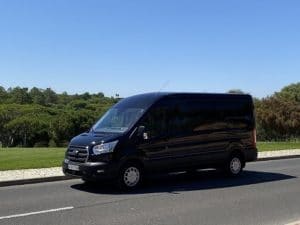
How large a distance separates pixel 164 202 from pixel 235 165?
5.13 meters

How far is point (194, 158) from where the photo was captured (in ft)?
49.4

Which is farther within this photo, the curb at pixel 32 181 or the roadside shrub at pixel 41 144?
the roadside shrub at pixel 41 144

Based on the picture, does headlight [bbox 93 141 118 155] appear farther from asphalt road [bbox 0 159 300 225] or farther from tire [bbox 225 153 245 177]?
tire [bbox 225 153 245 177]

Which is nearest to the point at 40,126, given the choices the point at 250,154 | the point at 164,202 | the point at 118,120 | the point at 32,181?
the point at 250,154

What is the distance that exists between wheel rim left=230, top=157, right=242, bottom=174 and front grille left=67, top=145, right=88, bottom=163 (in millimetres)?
4911

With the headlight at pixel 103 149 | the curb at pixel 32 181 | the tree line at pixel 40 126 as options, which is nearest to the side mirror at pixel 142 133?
the headlight at pixel 103 149

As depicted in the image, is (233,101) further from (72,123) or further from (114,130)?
(72,123)

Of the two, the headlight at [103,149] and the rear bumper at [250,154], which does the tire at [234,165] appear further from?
the headlight at [103,149]

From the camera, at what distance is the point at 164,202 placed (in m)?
11.8

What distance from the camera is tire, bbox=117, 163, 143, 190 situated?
43.9 feet

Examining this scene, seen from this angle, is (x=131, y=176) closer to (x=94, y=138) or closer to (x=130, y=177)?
(x=130, y=177)

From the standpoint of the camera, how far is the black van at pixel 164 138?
1322 centimetres

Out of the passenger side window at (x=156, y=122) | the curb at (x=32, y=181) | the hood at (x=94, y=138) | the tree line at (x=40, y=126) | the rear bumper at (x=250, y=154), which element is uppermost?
the tree line at (x=40, y=126)

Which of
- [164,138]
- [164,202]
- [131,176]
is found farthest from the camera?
[164,138]
